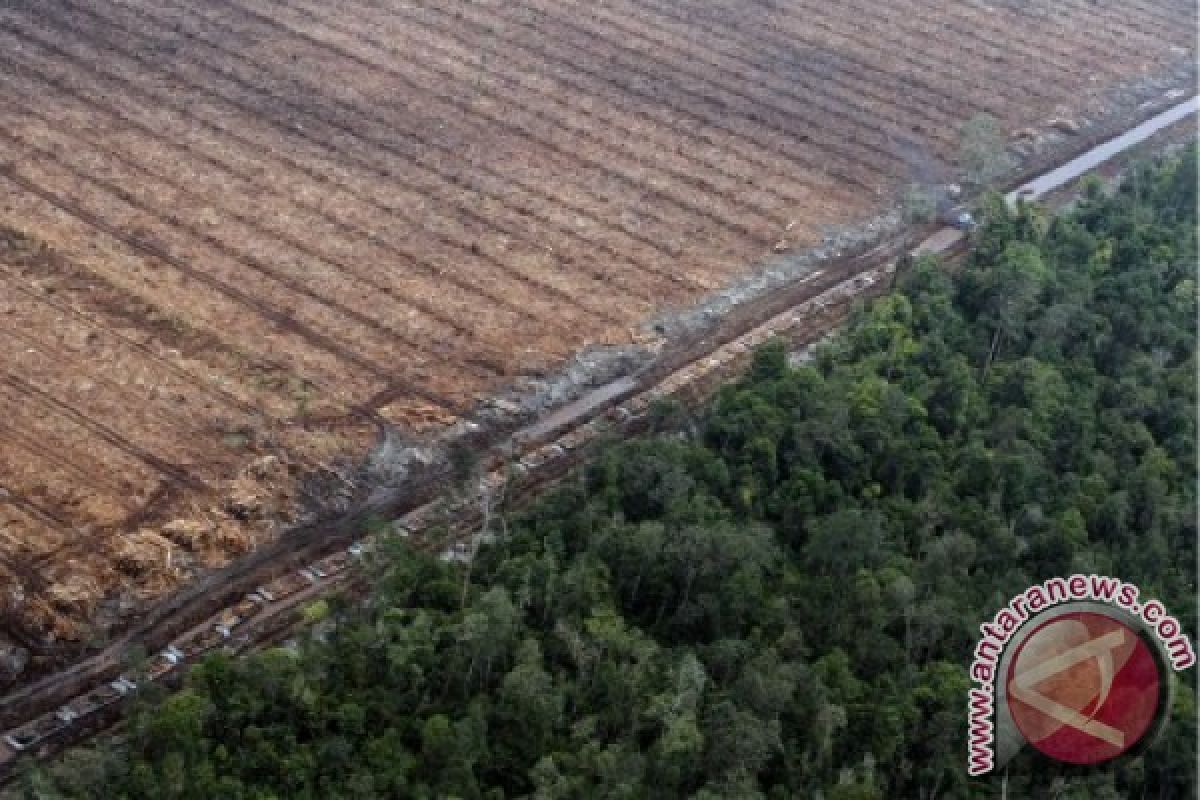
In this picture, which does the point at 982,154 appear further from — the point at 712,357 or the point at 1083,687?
the point at 1083,687

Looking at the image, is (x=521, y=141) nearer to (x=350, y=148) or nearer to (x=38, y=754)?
(x=350, y=148)

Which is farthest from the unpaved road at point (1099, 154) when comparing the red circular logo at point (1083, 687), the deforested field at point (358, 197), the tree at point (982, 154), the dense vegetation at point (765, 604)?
the red circular logo at point (1083, 687)

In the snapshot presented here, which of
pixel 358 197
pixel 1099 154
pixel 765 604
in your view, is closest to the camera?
pixel 765 604

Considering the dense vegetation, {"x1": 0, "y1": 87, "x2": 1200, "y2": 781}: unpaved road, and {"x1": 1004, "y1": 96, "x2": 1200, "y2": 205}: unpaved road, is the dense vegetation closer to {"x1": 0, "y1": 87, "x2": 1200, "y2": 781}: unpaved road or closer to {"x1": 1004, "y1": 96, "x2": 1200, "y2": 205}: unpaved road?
{"x1": 0, "y1": 87, "x2": 1200, "y2": 781}: unpaved road

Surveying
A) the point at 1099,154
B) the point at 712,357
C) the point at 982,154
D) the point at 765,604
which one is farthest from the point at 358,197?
the point at 1099,154

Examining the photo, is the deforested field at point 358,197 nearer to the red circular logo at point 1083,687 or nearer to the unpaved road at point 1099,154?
the unpaved road at point 1099,154

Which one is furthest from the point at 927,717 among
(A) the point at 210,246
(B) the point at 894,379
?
(A) the point at 210,246
